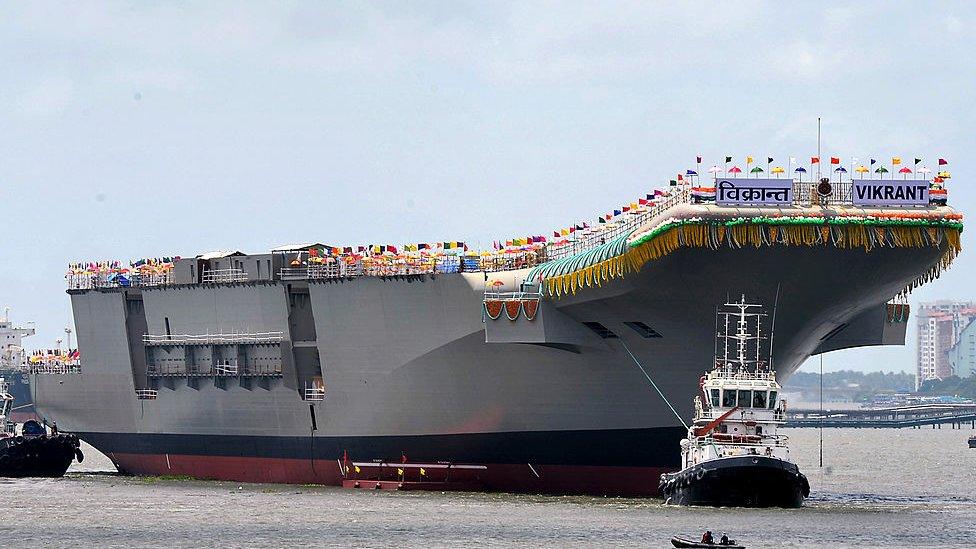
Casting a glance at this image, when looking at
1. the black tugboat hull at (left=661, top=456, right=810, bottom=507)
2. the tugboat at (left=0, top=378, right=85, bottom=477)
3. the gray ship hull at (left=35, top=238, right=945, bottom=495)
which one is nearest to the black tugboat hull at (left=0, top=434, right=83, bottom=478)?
the tugboat at (left=0, top=378, right=85, bottom=477)

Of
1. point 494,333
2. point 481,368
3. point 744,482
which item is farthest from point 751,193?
point 481,368

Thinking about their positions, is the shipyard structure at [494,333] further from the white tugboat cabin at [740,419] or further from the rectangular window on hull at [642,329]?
the white tugboat cabin at [740,419]

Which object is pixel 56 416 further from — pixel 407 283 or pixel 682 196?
pixel 682 196

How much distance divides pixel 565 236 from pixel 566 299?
475 centimetres

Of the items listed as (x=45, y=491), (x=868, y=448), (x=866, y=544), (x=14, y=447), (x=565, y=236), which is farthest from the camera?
(x=868, y=448)

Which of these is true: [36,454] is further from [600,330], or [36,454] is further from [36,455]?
[600,330]

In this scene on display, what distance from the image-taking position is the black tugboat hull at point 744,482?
5484 centimetres

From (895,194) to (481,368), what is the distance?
55.9 feet

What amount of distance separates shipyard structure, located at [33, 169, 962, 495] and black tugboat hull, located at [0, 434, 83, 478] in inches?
97.3

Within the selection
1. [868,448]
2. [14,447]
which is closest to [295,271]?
[14,447]

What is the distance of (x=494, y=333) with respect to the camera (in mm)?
64188

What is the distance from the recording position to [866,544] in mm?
49000

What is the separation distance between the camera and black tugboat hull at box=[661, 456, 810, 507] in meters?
54.8

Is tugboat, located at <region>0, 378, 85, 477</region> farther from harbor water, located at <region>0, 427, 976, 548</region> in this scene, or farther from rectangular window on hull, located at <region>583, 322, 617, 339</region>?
rectangular window on hull, located at <region>583, 322, 617, 339</region>
